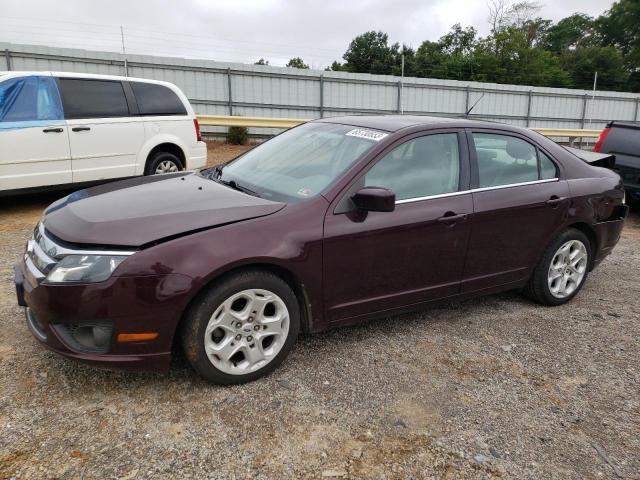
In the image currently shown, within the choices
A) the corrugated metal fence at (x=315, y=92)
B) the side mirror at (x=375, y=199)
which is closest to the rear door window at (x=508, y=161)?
the side mirror at (x=375, y=199)

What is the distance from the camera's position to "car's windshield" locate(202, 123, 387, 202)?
10.8ft

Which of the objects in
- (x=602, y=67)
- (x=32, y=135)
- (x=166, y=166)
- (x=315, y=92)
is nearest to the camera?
(x=32, y=135)

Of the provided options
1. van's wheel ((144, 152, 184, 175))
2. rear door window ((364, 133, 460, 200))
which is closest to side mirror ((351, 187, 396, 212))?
rear door window ((364, 133, 460, 200))

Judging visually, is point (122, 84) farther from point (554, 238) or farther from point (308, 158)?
point (554, 238)

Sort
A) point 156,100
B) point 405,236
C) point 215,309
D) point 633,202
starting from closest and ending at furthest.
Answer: point 215,309, point 405,236, point 156,100, point 633,202

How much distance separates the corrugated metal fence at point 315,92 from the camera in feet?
47.6

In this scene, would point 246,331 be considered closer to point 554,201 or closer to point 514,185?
point 514,185

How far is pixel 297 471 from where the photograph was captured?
232cm

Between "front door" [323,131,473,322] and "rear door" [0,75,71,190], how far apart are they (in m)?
5.10

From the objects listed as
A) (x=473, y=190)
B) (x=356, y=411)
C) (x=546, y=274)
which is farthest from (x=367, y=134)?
(x=546, y=274)

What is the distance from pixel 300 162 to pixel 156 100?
4999mm

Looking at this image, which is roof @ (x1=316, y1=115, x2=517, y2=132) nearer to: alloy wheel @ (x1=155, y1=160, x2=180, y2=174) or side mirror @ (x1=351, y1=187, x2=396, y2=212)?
side mirror @ (x1=351, y1=187, x2=396, y2=212)

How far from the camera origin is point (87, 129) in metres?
6.91

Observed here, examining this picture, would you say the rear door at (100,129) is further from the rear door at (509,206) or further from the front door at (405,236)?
the rear door at (509,206)
